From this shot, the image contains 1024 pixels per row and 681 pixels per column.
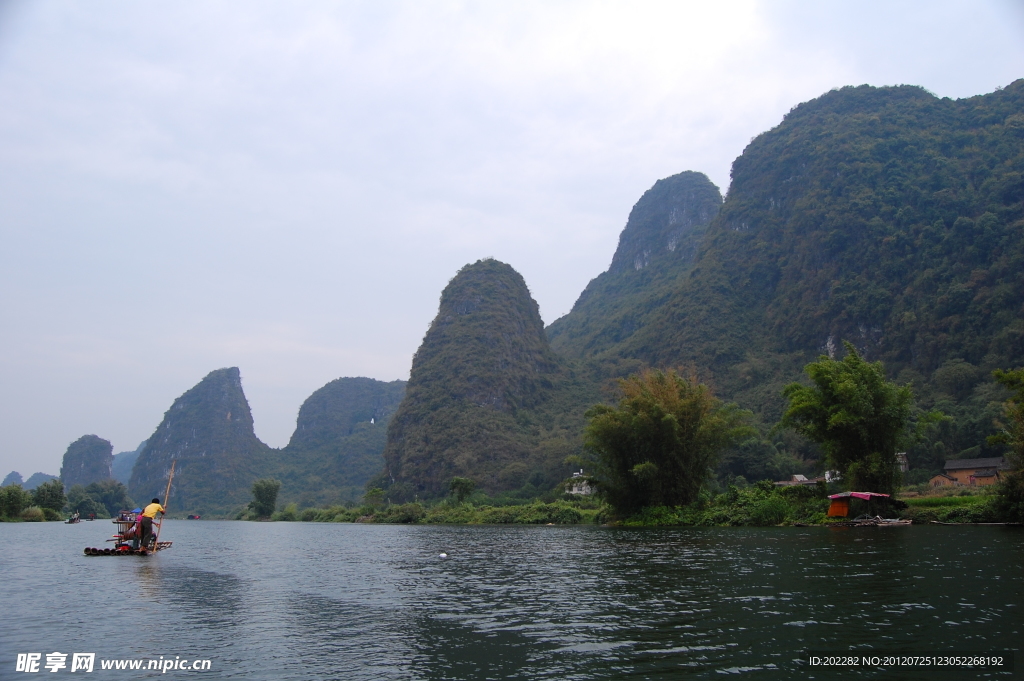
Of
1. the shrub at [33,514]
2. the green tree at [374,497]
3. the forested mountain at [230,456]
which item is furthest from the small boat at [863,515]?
the forested mountain at [230,456]

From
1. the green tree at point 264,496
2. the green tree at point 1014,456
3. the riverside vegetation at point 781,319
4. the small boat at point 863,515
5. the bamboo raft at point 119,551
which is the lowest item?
the green tree at point 264,496

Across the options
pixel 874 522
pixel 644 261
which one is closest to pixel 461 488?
pixel 874 522

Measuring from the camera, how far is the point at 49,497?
7344 centimetres

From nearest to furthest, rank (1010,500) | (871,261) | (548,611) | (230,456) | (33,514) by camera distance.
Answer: (548,611) < (1010,500) < (33,514) < (871,261) < (230,456)

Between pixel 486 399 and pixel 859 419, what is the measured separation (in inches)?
3568

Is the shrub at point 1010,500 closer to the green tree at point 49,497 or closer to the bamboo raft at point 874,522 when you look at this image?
the bamboo raft at point 874,522

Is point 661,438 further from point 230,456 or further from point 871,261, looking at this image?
point 230,456

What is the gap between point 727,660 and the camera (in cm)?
729

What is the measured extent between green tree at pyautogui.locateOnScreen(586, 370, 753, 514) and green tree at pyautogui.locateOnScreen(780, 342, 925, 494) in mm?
5908

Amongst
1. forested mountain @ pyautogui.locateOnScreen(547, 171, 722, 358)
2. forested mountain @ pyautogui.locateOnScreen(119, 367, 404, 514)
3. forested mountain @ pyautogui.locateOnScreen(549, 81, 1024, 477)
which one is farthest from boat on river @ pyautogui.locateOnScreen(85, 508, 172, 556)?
forested mountain @ pyautogui.locateOnScreen(119, 367, 404, 514)

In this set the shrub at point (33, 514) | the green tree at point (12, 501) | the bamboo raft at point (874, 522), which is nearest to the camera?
the bamboo raft at point (874, 522)

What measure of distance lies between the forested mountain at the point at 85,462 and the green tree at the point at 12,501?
134m

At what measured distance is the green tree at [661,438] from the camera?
35.5 metres

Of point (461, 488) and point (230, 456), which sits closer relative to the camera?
point (461, 488)
